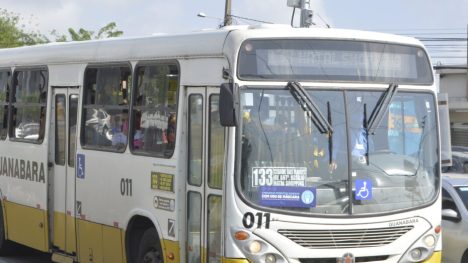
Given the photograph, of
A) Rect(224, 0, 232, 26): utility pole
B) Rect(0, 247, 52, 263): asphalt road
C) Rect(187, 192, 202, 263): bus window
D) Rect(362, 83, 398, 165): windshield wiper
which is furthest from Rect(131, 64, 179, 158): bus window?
Rect(224, 0, 232, 26): utility pole

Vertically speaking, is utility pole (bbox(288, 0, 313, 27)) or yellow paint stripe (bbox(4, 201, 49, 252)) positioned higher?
utility pole (bbox(288, 0, 313, 27))

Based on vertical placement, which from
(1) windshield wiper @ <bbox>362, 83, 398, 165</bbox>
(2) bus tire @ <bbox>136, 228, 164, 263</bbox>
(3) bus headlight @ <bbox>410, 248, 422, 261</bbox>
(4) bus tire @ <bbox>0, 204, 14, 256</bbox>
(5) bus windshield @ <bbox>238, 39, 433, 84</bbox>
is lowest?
(4) bus tire @ <bbox>0, 204, 14, 256</bbox>

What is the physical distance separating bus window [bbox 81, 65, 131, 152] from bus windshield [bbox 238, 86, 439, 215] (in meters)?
2.47

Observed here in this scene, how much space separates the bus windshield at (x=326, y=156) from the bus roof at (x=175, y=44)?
0.56 m

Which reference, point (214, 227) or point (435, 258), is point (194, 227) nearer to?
point (214, 227)

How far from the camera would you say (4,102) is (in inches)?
510

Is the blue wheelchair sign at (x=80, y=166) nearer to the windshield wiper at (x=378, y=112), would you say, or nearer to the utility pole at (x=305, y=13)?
the windshield wiper at (x=378, y=112)

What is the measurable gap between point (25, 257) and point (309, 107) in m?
7.33

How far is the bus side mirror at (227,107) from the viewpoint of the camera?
286 inches

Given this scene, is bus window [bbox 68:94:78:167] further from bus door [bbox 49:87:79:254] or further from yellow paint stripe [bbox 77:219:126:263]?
yellow paint stripe [bbox 77:219:126:263]

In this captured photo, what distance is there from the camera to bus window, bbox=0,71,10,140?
1284 centimetres

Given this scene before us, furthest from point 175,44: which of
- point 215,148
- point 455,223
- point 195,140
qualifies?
point 455,223

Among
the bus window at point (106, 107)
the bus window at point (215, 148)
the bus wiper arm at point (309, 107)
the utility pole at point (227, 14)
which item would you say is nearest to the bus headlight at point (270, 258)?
the bus window at point (215, 148)

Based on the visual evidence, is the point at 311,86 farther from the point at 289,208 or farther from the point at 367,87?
the point at 289,208
